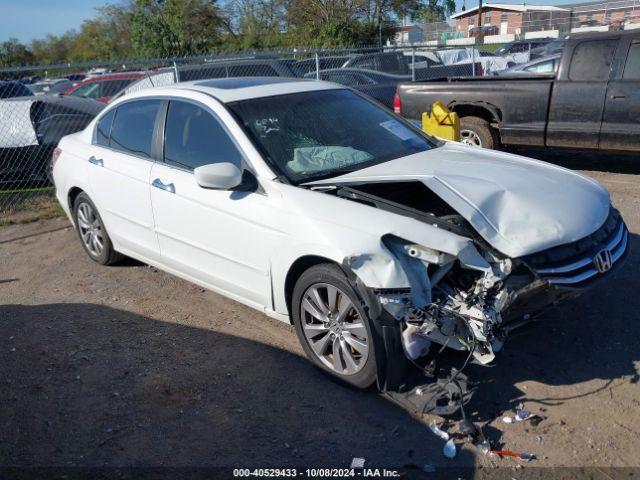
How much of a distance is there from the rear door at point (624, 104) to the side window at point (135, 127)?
569 centimetres

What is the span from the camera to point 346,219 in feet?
11.6

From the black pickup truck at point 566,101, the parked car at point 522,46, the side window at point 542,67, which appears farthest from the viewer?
the parked car at point 522,46

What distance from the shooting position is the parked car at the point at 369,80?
1316cm

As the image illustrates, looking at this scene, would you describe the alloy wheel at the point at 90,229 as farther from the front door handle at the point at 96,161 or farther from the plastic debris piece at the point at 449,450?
the plastic debris piece at the point at 449,450

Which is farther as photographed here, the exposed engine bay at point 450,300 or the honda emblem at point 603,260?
the honda emblem at point 603,260

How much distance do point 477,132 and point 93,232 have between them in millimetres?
5586

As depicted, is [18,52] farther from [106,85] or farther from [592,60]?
[592,60]

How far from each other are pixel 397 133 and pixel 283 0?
40.4 meters

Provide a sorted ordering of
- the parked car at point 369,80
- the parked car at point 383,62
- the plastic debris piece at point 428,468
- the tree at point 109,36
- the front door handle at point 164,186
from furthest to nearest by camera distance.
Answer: the tree at point 109,36, the parked car at point 383,62, the parked car at point 369,80, the front door handle at point 164,186, the plastic debris piece at point 428,468

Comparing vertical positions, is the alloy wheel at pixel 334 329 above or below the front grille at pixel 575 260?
below

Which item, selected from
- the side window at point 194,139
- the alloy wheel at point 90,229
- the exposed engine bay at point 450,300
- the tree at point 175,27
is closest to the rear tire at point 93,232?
the alloy wheel at point 90,229

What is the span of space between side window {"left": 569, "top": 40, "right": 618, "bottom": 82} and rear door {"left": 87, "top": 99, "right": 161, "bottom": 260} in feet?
18.9

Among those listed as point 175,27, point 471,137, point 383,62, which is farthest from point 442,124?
point 175,27

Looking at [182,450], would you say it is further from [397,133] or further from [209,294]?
[397,133]
